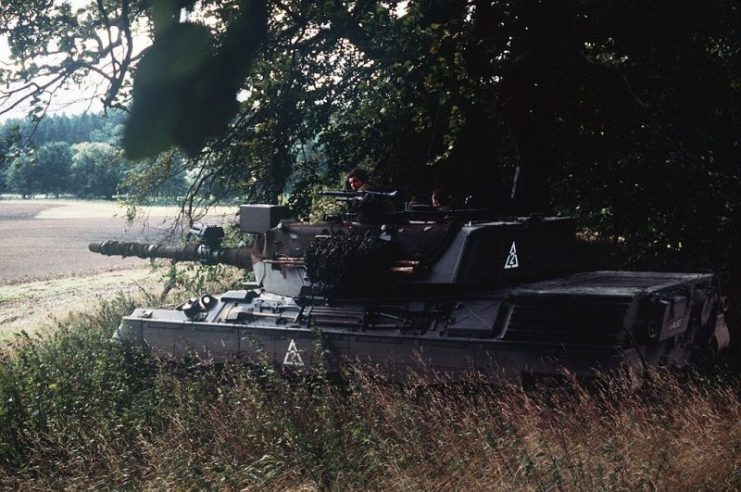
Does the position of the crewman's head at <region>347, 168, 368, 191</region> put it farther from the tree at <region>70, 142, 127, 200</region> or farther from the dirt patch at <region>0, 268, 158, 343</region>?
the tree at <region>70, 142, 127, 200</region>

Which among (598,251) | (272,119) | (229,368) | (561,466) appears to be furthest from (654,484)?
(598,251)

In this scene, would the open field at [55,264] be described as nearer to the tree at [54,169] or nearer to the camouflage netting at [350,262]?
the tree at [54,169]

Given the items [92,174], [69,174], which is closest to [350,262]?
[92,174]

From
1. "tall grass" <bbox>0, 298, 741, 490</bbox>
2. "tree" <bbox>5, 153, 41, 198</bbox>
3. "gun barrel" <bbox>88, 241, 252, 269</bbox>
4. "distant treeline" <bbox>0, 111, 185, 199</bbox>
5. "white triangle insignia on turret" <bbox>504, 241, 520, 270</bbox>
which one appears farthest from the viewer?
"tree" <bbox>5, 153, 41, 198</bbox>

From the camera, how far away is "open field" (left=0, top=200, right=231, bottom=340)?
1741 cm

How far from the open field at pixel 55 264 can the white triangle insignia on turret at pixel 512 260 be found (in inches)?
334

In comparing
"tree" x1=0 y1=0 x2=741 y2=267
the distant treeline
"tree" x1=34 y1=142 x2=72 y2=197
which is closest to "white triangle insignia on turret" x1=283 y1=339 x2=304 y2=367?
"tree" x1=0 y1=0 x2=741 y2=267

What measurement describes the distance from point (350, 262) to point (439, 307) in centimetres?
112

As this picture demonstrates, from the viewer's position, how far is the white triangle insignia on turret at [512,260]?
9938 mm

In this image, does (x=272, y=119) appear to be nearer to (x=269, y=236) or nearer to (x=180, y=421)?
(x=269, y=236)

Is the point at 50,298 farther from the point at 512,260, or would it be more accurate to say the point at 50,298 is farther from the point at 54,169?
the point at 512,260

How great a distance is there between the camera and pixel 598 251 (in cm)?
1903

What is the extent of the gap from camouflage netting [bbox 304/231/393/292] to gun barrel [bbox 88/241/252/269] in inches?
108

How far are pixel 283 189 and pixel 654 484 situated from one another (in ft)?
38.8
